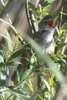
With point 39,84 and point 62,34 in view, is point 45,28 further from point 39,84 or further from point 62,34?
point 39,84

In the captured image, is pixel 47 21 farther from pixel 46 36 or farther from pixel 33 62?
pixel 33 62

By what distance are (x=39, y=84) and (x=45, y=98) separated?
11 centimetres

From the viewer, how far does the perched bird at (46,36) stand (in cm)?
167

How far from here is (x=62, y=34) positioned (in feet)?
5.03

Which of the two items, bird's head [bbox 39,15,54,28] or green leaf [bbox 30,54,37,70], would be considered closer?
green leaf [bbox 30,54,37,70]

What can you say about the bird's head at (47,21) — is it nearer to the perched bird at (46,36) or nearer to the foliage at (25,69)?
the perched bird at (46,36)

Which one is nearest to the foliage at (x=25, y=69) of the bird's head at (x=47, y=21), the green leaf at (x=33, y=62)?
the green leaf at (x=33, y=62)

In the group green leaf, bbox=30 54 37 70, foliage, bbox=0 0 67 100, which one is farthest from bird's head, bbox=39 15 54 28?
green leaf, bbox=30 54 37 70

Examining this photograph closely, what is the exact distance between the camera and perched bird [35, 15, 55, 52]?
65.6 inches

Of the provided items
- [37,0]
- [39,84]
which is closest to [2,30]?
[39,84]

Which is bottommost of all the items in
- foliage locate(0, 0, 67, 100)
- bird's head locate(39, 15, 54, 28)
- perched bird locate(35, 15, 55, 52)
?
foliage locate(0, 0, 67, 100)

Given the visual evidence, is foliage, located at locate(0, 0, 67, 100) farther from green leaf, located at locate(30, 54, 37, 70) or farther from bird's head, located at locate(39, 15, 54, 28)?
bird's head, located at locate(39, 15, 54, 28)

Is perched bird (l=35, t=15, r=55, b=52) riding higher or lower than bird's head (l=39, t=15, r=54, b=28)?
lower

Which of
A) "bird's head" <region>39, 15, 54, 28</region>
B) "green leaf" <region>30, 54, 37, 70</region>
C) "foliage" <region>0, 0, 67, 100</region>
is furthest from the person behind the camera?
"bird's head" <region>39, 15, 54, 28</region>
